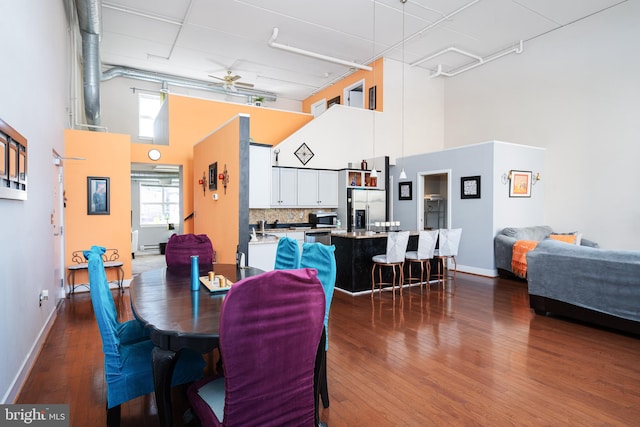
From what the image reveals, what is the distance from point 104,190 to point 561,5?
27.9 feet

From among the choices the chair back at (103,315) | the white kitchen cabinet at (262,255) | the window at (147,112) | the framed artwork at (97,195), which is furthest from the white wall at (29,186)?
the window at (147,112)

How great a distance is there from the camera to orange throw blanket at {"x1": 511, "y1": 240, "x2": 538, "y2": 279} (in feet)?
Result: 19.6

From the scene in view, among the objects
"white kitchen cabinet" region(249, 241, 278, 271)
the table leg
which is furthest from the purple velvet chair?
"white kitchen cabinet" region(249, 241, 278, 271)

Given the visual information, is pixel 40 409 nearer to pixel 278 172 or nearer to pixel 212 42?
pixel 278 172

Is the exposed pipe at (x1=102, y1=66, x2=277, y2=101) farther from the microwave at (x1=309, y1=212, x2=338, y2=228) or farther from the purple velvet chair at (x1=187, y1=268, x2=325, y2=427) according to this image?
the purple velvet chair at (x1=187, y1=268, x2=325, y2=427)

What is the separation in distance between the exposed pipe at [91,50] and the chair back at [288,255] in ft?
16.0

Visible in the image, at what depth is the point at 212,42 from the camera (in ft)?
26.1

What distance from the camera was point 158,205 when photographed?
1207 centimetres

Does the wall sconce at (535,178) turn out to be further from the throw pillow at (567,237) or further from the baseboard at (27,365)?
the baseboard at (27,365)

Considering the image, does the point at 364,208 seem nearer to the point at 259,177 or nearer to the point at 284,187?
the point at 284,187

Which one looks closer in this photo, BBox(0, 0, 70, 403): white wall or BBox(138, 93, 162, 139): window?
BBox(0, 0, 70, 403): white wall

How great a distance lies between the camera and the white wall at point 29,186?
2.37m

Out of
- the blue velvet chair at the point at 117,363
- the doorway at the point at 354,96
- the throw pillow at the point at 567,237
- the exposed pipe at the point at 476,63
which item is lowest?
the blue velvet chair at the point at 117,363

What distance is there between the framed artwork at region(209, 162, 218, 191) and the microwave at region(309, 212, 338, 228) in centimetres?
240
